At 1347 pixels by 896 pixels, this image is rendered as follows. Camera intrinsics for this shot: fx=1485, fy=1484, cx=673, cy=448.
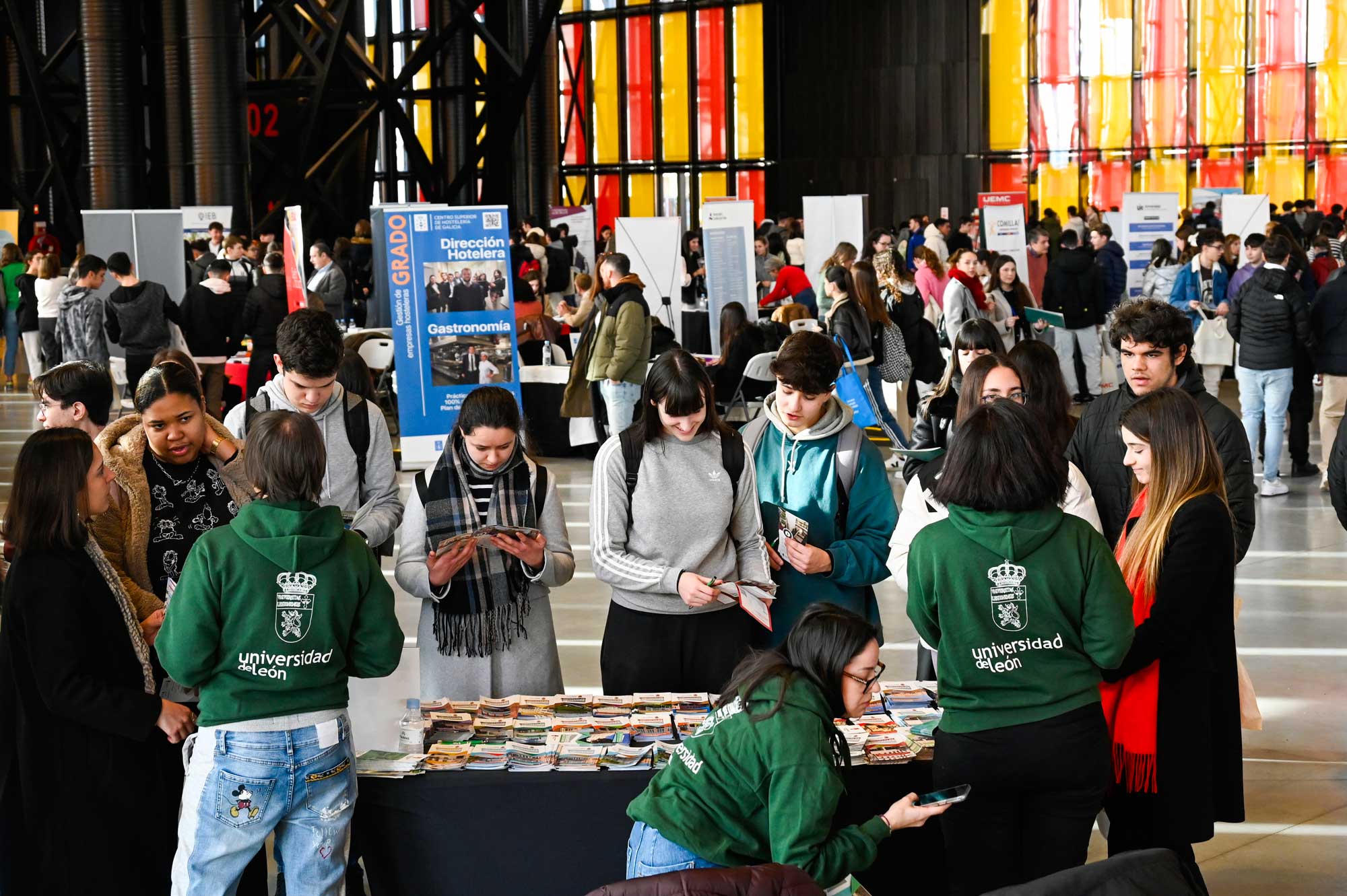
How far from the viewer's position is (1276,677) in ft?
20.2

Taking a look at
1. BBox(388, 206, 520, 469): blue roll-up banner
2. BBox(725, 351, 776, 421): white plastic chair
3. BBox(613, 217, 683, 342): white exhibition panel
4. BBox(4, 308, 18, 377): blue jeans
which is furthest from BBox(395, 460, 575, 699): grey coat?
BBox(4, 308, 18, 377): blue jeans

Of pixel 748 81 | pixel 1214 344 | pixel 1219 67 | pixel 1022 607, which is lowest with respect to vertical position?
pixel 1022 607

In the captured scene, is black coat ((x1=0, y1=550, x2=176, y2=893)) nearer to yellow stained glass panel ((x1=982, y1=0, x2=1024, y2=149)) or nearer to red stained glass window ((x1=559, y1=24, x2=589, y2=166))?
yellow stained glass panel ((x1=982, y1=0, x2=1024, y2=149))

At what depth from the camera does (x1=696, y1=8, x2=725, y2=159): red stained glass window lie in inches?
1164

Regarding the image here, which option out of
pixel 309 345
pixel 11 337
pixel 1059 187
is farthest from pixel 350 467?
pixel 1059 187

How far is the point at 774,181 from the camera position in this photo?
1169 inches

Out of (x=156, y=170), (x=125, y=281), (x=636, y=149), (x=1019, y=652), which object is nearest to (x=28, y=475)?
(x=1019, y=652)

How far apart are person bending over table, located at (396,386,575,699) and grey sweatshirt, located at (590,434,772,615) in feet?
0.44

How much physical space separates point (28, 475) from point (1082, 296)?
11160 millimetres

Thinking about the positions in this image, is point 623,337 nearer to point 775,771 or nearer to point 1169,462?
point 1169,462

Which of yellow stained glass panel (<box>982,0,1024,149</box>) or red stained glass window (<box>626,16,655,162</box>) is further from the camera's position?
red stained glass window (<box>626,16,655,162</box>)

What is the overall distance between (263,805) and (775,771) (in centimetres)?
112

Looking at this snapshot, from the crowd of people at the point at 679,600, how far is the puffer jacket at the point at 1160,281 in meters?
8.60

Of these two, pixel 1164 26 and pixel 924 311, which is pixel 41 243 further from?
pixel 1164 26
